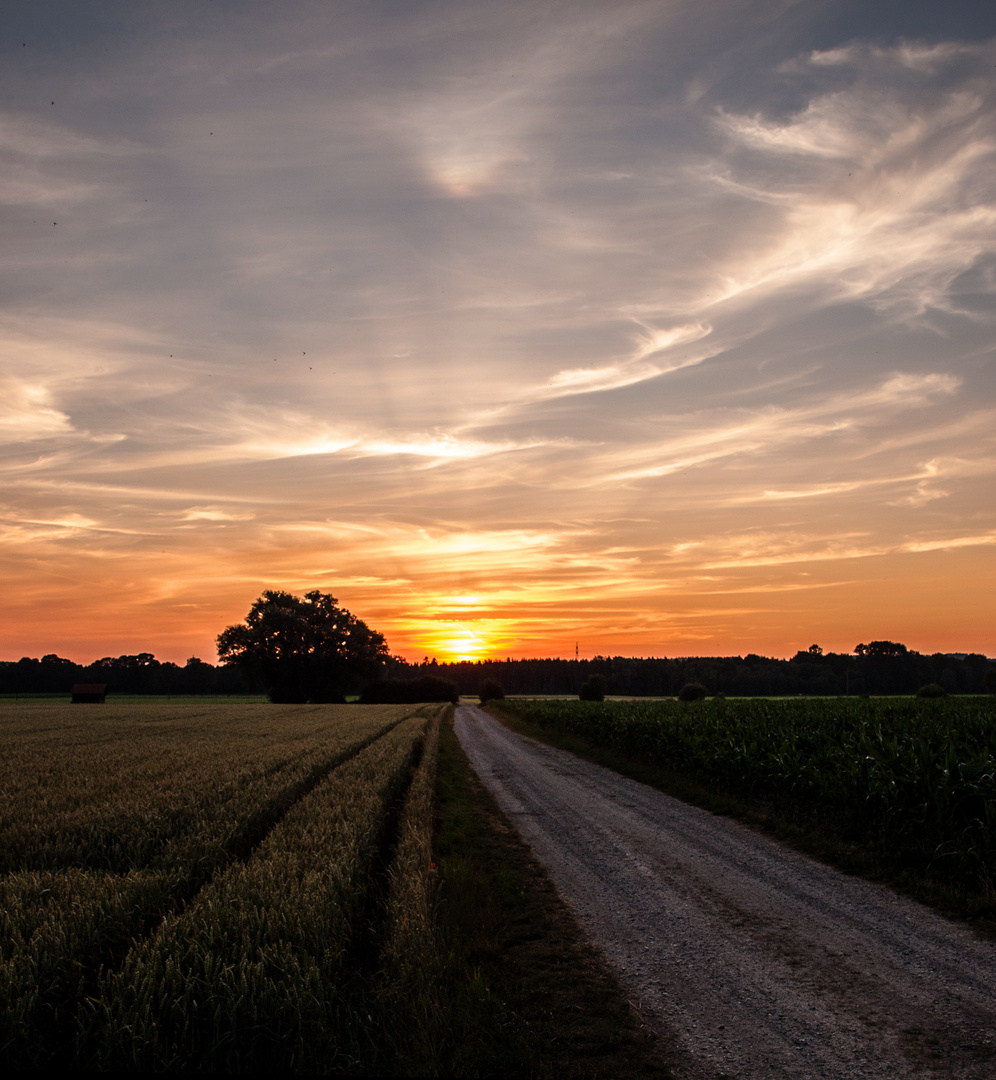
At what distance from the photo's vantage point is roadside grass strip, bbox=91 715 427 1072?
444cm

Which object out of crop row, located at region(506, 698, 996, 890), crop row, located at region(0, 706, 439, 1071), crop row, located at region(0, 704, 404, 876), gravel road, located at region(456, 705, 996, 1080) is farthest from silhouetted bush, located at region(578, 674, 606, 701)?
crop row, located at region(0, 706, 439, 1071)

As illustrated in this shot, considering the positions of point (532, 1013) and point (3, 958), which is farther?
point (532, 1013)

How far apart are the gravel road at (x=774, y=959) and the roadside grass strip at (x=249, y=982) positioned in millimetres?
2582

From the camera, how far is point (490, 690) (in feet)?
346

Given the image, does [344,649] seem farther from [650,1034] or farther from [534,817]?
Result: [650,1034]

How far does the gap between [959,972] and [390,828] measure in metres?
8.60

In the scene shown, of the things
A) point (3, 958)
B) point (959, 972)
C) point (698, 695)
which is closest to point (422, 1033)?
point (3, 958)

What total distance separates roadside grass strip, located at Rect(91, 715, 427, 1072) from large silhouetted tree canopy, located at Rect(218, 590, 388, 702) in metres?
93.3

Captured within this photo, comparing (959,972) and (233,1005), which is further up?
(233,1005)

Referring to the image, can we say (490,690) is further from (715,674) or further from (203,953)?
(203,953)

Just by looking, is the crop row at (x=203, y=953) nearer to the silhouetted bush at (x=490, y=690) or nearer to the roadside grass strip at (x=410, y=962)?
the roadside grass strip at (x=410, y=962)

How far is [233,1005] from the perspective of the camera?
4.68 metres

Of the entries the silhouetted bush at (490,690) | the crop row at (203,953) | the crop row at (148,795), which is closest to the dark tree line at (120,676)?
the silhouetted bush at (490,690)

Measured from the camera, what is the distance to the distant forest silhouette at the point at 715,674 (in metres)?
137
